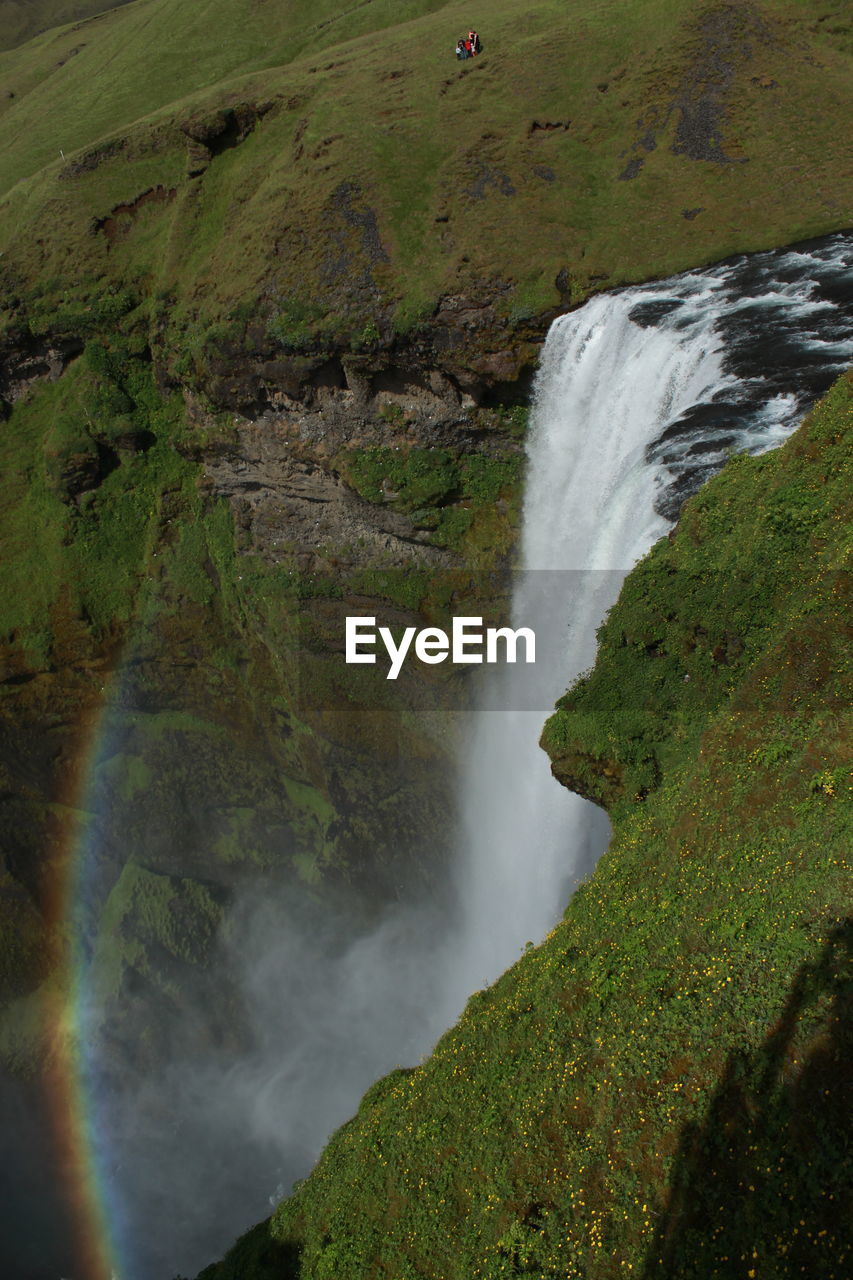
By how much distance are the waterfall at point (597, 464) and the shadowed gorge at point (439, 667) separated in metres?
0.15

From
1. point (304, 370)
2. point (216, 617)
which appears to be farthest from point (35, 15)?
point (216, 617)

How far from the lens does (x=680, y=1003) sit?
30.6ft

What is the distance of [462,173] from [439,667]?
1873 cm

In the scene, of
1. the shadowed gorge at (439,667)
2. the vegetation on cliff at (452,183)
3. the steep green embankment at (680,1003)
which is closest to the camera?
the steep green embankment at (680,1003)

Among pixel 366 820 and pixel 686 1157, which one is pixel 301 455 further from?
pixel 686 1157

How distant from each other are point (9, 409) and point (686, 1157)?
4030 centimetres

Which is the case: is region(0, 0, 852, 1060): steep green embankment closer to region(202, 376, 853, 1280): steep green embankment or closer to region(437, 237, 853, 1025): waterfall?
region(437, 237, 853, 1025): waterfall

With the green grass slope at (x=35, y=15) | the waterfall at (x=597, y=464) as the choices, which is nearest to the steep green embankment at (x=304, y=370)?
the waterfall at (x=597, y=464)

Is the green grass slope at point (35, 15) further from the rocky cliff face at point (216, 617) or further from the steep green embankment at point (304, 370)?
the rocky cliff face at point (216, 617)

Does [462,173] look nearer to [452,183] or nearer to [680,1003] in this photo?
[452,183]

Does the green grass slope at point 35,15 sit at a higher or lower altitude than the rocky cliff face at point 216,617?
higher

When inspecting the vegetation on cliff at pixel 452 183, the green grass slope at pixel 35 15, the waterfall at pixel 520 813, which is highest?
the green grass slope at pixel 35 15

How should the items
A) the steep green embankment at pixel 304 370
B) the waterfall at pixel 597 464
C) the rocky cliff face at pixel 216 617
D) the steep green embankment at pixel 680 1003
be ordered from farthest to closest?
the rocky cliff face at pixel 216 617
the steep green embankment at pixel 304 370
the waterfall at pixel 597 464
the steep green embankment at pixel 680 1003

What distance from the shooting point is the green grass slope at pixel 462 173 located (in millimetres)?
25469
